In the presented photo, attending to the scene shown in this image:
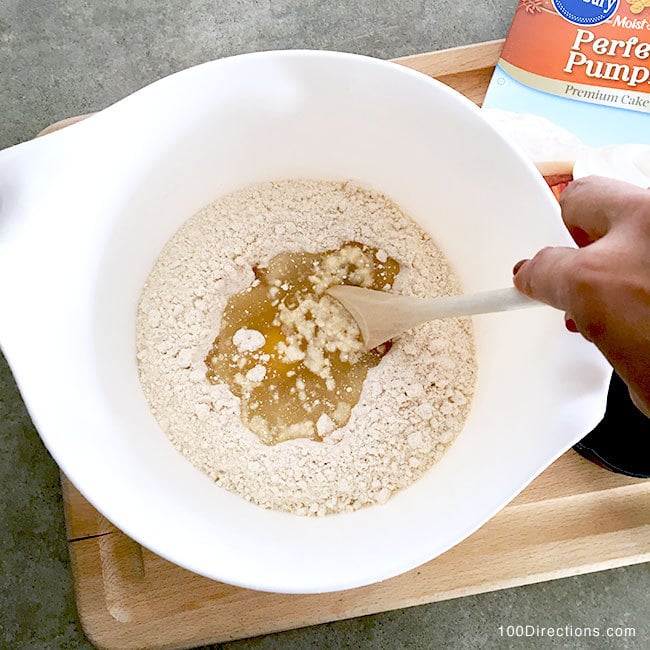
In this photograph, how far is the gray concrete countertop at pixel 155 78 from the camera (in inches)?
39.3

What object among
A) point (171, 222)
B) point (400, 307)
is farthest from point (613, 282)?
point (171, 222)

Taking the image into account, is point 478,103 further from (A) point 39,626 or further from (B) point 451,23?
(A) point 39,626

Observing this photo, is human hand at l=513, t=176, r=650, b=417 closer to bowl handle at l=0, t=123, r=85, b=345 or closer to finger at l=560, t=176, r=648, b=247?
finger at l=560, t=176, r=648, b=247

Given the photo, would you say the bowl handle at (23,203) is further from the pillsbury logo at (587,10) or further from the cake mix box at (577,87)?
the pillsbury logo at (587,10)

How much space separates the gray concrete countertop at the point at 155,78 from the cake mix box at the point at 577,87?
0.72 ft

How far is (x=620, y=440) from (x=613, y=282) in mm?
393

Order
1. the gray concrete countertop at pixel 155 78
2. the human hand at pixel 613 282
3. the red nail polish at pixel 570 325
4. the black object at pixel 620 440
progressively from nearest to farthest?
the human hand at pixel 613 282 → the red nail polish at pixel 570 325 → the black object at pixel 620 440 → the gray concrete countertop at pixel 155 78

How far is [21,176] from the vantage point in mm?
673

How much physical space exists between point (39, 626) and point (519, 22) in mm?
1053

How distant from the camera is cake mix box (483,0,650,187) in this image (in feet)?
2.81

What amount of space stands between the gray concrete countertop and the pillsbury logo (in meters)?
0.21

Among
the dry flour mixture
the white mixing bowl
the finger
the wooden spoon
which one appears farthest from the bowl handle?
the finger

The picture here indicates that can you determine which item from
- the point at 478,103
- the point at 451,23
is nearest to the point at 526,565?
the point at 478,103

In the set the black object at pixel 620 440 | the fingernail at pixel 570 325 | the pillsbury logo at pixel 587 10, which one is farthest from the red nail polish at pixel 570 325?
the pillsbury logo at pixel 587 10
